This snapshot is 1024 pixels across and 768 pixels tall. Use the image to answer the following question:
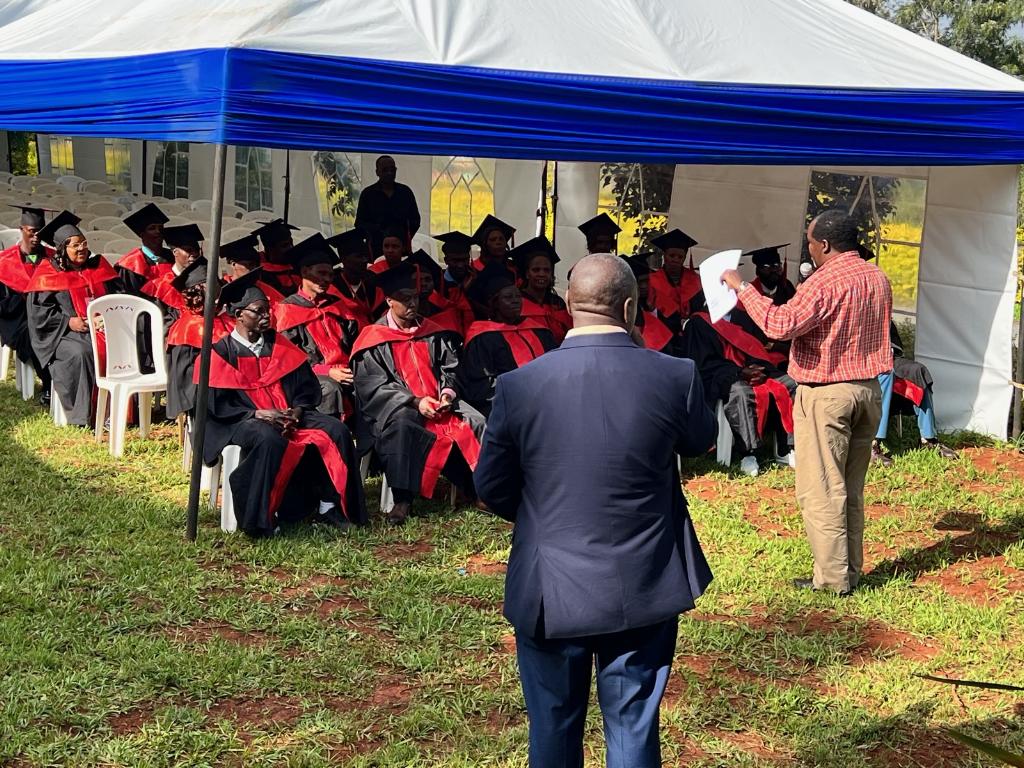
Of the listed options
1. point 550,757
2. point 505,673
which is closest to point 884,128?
point 505,673

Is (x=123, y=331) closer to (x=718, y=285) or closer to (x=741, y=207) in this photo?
(x=718, y=285)

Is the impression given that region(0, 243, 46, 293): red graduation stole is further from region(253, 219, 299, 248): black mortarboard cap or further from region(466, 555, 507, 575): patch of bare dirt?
region(466, 555, 507, 575): patch of bare dirt

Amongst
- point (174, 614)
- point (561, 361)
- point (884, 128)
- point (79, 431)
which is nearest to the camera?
point (561, 361)

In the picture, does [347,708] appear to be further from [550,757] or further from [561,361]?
[561,361]

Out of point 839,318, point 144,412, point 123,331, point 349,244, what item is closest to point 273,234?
point 349,244

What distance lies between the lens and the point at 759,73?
661 cm

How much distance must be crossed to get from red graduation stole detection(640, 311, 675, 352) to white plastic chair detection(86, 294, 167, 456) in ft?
10.4

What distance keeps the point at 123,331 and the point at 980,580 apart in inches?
201

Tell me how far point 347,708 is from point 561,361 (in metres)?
2.00

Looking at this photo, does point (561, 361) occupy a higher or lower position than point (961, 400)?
higher

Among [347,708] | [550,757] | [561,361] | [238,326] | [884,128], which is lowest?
[347,708]

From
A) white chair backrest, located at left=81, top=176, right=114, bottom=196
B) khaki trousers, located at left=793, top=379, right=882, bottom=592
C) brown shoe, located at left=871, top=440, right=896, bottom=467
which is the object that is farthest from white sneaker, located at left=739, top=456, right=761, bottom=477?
white chair backrest, located at left=81, top=176, right=114, bottom=196

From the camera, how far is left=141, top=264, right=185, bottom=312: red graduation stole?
767 centimetres

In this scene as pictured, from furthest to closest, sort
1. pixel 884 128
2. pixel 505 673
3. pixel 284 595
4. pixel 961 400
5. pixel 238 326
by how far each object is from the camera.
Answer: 1. pixel 961 400
2. pixel 884 128
3. pixel 238 326
4. pixel 284 595
5. pixel 505 673
